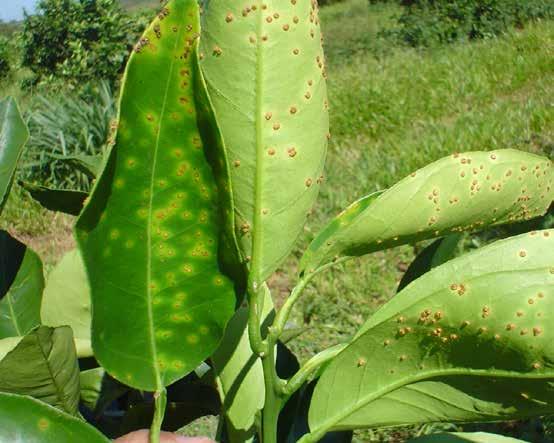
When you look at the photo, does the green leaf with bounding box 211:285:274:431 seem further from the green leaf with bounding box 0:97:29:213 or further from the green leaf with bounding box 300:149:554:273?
the green leaf with bounding box 0:97:29:213

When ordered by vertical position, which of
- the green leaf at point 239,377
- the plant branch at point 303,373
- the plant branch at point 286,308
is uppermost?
the plant branch at point 286,308

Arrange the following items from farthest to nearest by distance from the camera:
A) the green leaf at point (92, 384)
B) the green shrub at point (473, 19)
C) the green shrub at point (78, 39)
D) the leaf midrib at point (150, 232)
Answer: the green shrub at point (473, 19) → the green shrub at point (78, 39) → the green leaf at point (92, 384) → the leaf midrib at point (150, 232)

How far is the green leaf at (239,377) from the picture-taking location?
62cm

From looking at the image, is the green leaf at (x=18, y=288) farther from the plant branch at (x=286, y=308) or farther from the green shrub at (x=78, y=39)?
the green shrub at (x=78, y=39)

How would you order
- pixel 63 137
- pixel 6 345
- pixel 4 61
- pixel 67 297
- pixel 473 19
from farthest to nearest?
pixel 4 61, pixel 473 19, pixel 63 137, pixel 67 297, pixel 6 345

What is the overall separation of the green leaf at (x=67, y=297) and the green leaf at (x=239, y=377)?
14cm

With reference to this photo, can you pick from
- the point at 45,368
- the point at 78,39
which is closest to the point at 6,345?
the point at 45,368

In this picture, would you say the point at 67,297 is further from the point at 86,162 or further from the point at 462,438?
the point at 462,438

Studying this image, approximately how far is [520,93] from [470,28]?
3.85 metres

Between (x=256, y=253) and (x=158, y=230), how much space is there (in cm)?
7

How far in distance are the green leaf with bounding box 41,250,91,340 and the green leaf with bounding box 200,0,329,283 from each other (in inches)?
9.7

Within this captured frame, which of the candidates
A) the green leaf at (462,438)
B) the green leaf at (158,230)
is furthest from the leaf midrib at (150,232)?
the green leaf at (462,438)

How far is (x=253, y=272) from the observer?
49 cm

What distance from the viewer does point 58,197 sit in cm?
66
